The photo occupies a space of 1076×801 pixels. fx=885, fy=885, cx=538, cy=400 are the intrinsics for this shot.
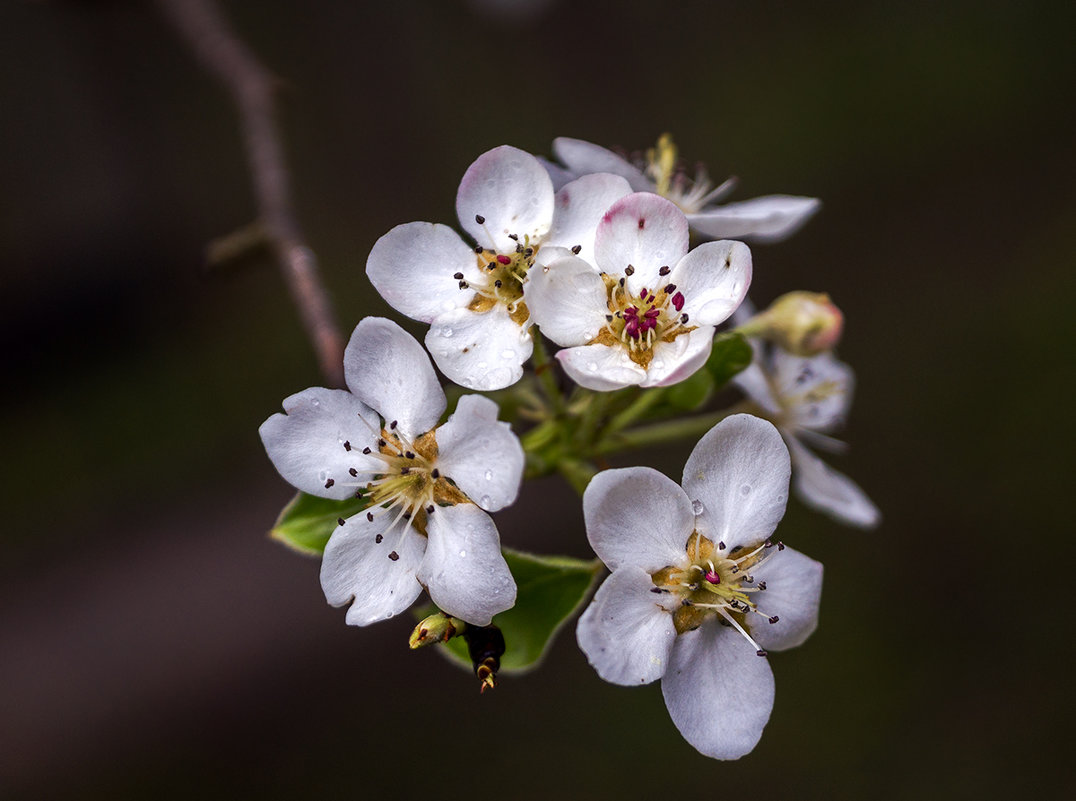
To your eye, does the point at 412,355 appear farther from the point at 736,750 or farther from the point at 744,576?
the point at 736,750

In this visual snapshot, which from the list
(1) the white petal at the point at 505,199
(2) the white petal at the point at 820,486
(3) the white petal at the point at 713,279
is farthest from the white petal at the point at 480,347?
(2) the white petal at the point at 820,486

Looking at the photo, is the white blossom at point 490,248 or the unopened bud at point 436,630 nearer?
the unopened bud at point 436,630

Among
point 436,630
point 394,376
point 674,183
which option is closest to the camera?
point 436,630

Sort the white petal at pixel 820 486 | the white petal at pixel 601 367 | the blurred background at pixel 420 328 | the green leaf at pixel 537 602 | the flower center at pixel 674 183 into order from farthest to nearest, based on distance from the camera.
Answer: the blurred background at pixel 420 328, the flower center at pixel 674 183, the white petal at pixel 820 486, the green leaf at pixel 537 602, the white petal at pixel 601 367

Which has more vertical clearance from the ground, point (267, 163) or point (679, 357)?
point (267, 163)

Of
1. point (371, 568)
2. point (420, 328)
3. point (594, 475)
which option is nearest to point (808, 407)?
point (594, 475)

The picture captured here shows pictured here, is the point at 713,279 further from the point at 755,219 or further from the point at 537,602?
the point at 537,602

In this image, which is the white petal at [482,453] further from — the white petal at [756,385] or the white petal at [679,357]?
the white petal at [756,385]
